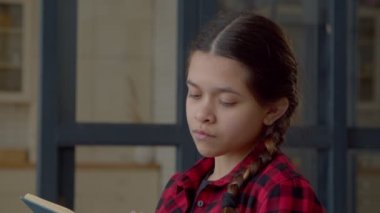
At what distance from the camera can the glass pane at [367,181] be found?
242cm

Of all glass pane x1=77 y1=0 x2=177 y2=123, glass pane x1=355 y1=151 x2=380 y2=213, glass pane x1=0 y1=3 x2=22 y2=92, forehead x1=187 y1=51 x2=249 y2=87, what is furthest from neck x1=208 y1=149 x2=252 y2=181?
glass pane x1=0 y1=3 x2=22 y2=92

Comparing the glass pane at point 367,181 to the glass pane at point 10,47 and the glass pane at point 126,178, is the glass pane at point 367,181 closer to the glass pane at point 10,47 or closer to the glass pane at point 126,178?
the glass pane at point 126,178

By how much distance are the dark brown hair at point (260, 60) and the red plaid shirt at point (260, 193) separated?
0.6 inches

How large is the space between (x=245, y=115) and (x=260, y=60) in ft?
Result: 0.24

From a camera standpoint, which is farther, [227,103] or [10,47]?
[10,47]

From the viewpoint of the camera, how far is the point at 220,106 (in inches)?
41.6

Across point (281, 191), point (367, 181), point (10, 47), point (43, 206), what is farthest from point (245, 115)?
point (10, 47)

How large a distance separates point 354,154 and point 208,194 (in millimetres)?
1330

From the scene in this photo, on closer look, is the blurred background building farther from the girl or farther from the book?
the book

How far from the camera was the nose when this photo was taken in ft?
3.45

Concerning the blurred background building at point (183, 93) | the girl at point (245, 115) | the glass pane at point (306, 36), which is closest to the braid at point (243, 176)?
the girl at point (245, 115)

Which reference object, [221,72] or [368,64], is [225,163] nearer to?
[221,72]

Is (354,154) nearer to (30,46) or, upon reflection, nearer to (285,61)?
(285,61)

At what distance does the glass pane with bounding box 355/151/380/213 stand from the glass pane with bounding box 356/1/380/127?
0.10 m
